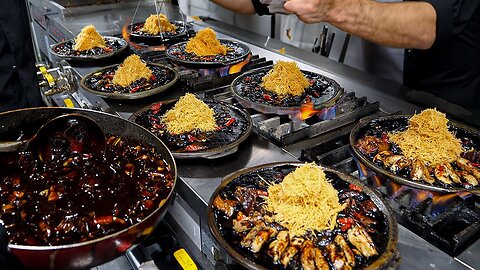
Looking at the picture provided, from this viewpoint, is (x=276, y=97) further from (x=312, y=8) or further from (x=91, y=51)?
(x=91, y=51)

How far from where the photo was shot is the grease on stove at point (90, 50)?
3424 millimetres

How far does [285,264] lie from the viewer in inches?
50.3

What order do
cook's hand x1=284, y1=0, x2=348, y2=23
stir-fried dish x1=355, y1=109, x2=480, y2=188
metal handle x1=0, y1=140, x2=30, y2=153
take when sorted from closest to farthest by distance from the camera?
metal handle x1=0, y1=140, x2=30, y2=153, stir-fried dish x1=355, y1=109, x2=480, y2=188, cook's hand x1=284, y1=0, x2=348, y2=23

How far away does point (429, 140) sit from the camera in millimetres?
1895

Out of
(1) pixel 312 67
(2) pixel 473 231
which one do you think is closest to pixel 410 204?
(2) pixel 473 231

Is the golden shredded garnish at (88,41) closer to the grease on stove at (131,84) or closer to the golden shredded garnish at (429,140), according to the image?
the grease on stove at (131,84)

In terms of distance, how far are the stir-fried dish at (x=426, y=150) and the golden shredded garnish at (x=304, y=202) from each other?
419 mm

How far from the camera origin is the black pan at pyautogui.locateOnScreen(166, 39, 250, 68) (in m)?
3.05

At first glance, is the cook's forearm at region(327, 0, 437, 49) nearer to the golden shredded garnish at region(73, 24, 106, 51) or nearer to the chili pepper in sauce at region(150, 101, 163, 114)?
the chili pepper in sauce at region(150, 101, 163, 114)

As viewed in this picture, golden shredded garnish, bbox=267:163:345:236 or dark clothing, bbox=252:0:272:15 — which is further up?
dark clothing, bbox=252:0:272:15

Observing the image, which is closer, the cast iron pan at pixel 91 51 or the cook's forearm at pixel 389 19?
the cook's forearm at pixel 389 19

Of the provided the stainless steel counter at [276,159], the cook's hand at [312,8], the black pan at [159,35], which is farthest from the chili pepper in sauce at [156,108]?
the black pan at [159,35]

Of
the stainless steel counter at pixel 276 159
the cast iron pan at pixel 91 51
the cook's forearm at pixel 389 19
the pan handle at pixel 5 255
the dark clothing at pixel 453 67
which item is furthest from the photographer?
the cast iron pan at pixel 91 51

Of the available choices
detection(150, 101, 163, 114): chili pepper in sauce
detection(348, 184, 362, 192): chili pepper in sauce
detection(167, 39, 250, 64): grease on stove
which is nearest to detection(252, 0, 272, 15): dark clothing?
detection(167, 39, 250, 64): grease on stove
